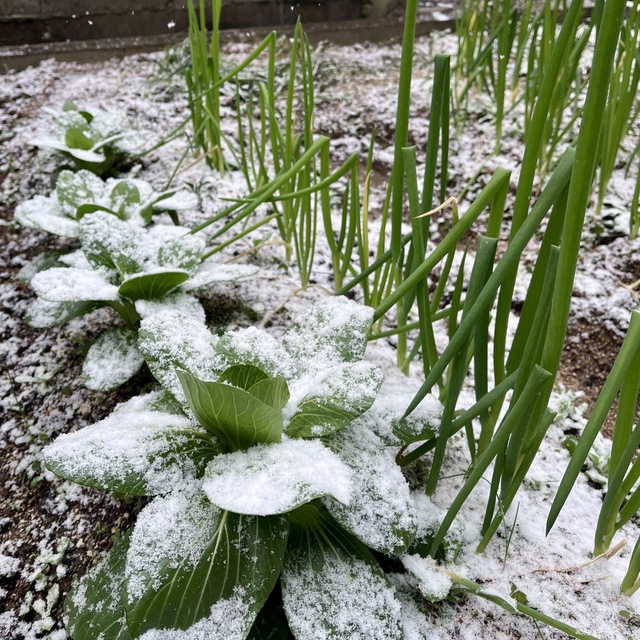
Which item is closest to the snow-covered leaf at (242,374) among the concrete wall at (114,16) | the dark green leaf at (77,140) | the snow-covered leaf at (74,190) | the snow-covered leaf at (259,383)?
the snow-covered leaf at (259,383)

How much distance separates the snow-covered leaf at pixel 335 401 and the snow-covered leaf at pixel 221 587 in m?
0.13

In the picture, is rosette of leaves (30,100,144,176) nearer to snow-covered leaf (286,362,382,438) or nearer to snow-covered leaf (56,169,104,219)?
snow-covered leaf (56,169,104,219)

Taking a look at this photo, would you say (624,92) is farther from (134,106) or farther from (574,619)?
(134,106)

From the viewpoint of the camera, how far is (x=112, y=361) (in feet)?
3.15

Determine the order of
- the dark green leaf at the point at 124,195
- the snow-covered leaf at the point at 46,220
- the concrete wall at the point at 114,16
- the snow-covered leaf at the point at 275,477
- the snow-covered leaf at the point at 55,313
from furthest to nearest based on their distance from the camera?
the concrete wall at the point at 114,16, the dark green leaf at the point at 124,195, the snow-covered leaf at the point at 46,220, the snow-covered leaf at the point at 55,313, the snow-covered leaf at the point at 275,477

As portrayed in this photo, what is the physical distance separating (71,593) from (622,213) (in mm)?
1676

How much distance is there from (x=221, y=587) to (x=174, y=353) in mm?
321

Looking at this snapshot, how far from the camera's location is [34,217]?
3.92ft

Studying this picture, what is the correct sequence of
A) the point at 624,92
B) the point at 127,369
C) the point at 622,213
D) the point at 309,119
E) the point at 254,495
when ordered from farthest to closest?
the point at 622,213
the point at 624,92
the point at 309,119
the point at 127,369
the point at 254,495

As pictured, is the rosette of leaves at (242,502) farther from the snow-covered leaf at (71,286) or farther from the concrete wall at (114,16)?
the concrete wall at (114,16)

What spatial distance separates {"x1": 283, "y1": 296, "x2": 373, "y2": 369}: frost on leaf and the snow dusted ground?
254mm

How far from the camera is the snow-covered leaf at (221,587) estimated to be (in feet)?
1.91

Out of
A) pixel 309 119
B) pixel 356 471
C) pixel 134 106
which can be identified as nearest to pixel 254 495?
pixel 356 471

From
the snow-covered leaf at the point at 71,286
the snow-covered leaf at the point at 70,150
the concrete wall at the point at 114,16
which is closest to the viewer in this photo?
the snow-covered leaf at the point at 71,286
